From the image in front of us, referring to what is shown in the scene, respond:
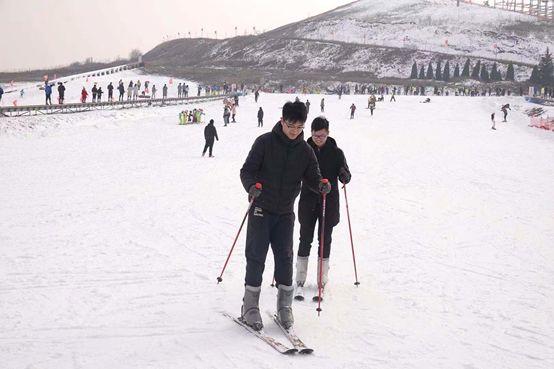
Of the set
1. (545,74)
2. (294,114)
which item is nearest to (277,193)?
(294,114)

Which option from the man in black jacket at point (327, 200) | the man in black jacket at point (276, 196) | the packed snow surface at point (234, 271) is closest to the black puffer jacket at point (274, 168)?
the man in black jacket at point (276, 196)

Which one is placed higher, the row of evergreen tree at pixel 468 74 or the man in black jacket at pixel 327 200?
the row of evergreen tree at pixel 468 74

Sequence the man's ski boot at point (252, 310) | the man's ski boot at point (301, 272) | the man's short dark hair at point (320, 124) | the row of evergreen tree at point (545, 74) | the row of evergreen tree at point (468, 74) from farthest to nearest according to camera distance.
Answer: the row of evergreen tree at point (468, 74) < the row of evergreen tree at point (545, 74) < the man's ski boot at point (301, 272) < the man's short dark hair at point (320, 124) < the man's ski boot at point (252, 310)

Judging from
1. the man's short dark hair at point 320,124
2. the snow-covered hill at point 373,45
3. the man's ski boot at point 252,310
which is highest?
the snow-covered hill at point 373,45

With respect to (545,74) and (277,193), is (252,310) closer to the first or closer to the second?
(277,193)

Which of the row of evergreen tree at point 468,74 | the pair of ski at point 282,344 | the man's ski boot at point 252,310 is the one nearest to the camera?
the pair of ski at point 282,344

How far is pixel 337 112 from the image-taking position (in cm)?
4134

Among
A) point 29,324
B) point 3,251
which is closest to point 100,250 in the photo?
point 3,251

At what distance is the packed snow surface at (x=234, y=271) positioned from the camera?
14.2 ft

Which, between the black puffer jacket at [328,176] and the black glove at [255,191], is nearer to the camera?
the black glove at [255,191]

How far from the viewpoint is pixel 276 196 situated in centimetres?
457

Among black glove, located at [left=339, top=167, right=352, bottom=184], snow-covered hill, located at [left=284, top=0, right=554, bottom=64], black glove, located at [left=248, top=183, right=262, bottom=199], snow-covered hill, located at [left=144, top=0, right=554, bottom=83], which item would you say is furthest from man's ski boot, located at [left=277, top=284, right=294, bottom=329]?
snow-covered hill, located at [left=284, top=0, right=554, bottom=64]

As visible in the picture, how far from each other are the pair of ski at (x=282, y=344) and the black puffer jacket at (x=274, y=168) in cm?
101

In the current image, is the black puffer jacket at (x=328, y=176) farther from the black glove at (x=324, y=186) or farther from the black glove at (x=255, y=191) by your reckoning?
the black glove at (x=255, y=191)
